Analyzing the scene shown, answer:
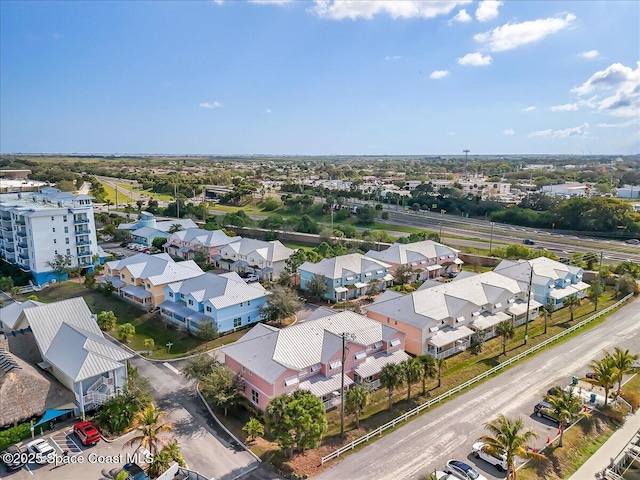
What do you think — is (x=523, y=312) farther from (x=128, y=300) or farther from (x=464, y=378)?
(x=128, y=300)

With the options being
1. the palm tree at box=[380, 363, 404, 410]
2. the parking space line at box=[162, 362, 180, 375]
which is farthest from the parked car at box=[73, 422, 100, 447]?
the palm tree at box=[380, 363, 404, 410]

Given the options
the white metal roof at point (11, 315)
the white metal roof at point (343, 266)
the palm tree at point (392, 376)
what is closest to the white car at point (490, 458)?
the palm tree at point (392, 376)

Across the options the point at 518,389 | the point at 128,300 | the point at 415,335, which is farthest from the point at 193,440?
the point at 128,300

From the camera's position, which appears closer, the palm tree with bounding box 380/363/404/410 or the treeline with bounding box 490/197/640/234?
A: the palm tree with bounding box 380/363/404/410

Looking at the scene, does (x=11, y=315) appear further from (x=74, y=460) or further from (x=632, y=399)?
(x=632, y=399)

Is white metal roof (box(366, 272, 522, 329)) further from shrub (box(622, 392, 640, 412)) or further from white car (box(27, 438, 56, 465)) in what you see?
white car (box(27, 438, 56, 465))

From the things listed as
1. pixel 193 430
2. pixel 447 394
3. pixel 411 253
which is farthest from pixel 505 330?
pixel 193 430
